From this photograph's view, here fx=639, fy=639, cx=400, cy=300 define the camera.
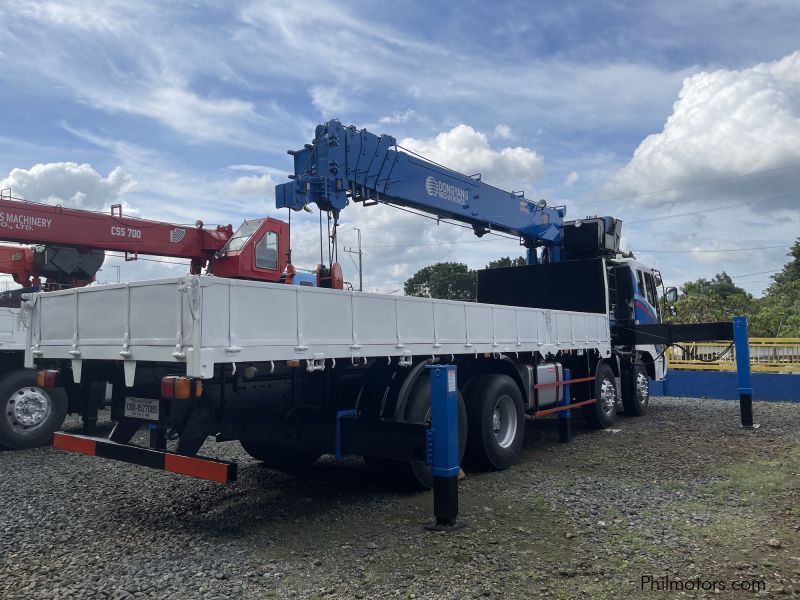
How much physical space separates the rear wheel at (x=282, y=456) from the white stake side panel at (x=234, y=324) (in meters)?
2.12

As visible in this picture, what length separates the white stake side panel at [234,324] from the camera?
443cm

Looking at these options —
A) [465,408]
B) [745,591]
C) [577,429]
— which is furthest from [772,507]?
[577,429]

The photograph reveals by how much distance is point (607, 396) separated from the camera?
11008 mm

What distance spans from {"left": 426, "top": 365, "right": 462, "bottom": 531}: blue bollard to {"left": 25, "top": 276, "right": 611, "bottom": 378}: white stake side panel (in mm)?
615

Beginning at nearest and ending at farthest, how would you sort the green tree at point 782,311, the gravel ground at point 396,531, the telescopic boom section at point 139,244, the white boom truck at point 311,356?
Answer: 1. the gravel ground at point 396,531
2. the white boom truck at point 311,356
3. the telescopic boom section at point 139,244
4. the green tree at point 782,311

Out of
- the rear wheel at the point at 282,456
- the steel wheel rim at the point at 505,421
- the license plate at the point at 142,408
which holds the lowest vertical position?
the rear wheel at the point at 282,456

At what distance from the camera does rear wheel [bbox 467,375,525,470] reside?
23.9 feet

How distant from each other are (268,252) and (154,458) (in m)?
6.56

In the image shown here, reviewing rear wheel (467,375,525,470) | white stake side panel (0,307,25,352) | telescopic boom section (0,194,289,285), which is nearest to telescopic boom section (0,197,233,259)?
telescopic boom section (0,194,289,285)

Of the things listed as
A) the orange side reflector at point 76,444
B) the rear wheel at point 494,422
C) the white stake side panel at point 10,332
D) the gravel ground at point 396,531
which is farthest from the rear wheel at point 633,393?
the white stake side panel at point 10,332

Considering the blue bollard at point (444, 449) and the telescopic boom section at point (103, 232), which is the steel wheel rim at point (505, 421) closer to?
the blue bollard at point (444, 449)

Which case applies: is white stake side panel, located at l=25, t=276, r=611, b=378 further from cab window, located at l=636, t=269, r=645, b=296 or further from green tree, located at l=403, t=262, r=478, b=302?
Result: green tree, located at l=403, t=262, r=478, b=302

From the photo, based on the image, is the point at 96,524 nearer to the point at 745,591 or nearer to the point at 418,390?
the point at 418,390

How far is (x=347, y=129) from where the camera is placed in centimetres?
795
